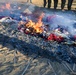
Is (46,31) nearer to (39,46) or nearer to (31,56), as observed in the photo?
(39,46)

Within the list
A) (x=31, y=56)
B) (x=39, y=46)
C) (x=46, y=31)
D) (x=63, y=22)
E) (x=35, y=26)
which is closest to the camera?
(x=31, y=56)

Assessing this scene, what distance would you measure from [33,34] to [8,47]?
1827 millimetres

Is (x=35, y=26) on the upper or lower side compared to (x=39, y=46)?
upper

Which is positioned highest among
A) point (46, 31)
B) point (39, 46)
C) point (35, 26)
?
point (35, 26)

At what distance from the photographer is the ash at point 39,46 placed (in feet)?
34.5

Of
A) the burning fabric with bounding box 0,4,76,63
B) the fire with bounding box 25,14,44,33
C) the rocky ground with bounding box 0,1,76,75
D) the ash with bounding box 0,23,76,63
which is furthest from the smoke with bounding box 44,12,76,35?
the rocky ground with bounding box 0,1,76,75

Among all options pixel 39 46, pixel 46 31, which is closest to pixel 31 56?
pixel 39 46

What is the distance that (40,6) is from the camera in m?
18.8

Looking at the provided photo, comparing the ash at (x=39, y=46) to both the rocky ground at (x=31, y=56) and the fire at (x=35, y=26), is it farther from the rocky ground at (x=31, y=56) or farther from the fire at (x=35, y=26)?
the fire at (x=35, y=26)

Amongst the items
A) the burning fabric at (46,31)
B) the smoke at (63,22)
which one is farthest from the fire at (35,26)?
the smoke at (63,22)

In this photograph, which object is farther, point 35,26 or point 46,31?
point 35,26

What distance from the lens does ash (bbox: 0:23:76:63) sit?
10523 millimetres

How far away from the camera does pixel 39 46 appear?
11.3 meters

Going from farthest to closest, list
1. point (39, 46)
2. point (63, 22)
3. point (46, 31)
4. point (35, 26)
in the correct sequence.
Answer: point (63, 22)
point (35, 26)
point (46, 31)
point (39, 46)
